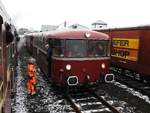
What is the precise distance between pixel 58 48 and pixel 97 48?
156cm

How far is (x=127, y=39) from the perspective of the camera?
1418cm

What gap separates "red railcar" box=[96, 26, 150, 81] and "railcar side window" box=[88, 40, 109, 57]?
2.04 metres

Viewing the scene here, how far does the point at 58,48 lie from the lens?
10625 millimetres

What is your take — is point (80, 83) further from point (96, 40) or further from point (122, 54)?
point (122, 54)

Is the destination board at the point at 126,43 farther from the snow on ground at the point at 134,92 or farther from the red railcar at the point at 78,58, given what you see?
the red railcar at the point at 78,58

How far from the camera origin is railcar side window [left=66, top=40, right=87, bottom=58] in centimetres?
1052

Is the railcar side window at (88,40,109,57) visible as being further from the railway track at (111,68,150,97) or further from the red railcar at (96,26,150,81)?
the railway track at (111,68,150,97)

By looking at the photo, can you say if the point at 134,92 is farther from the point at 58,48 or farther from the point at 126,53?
the point at 58,48

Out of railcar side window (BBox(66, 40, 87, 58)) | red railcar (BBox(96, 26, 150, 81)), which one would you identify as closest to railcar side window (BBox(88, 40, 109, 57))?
railcar side window (BBox(66, 40, 87, 58))

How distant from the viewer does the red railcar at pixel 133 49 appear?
39.9 ft

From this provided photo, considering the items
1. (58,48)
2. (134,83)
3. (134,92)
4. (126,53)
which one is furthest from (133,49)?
(58,48)

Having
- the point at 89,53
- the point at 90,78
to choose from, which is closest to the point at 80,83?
the point at 90,78

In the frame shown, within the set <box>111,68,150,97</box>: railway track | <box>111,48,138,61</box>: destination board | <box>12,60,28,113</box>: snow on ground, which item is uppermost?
<box>111,48,138,61</box>: destination board

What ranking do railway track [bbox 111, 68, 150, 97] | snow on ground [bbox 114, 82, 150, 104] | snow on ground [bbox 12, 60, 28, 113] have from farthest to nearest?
railway track [bbox 111, 68, 150, 97] → snow on ground [bbox 114, 82, 150, 104] → snow on ground [bbox 12, 60, 28, 113]
